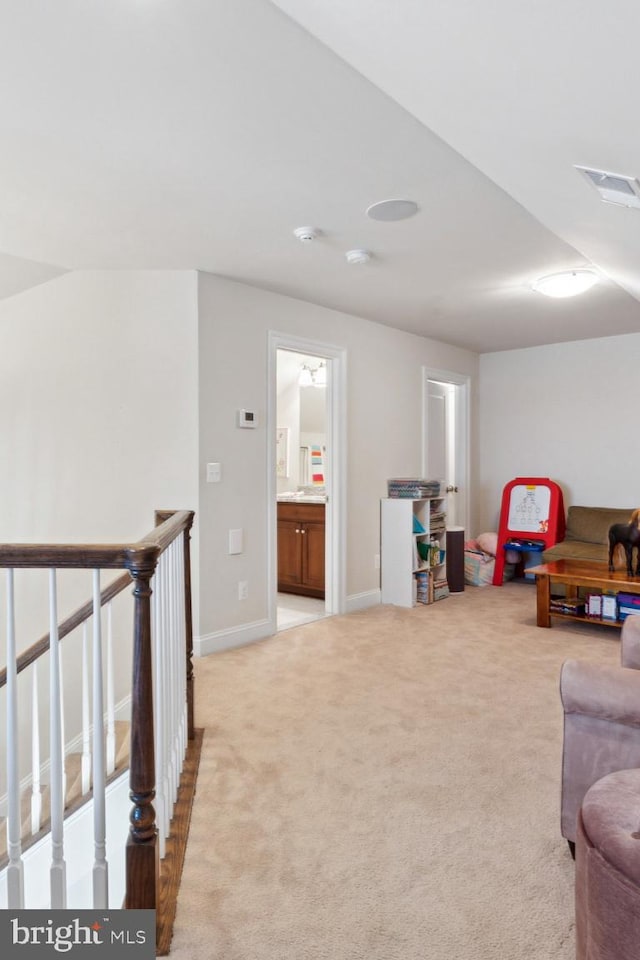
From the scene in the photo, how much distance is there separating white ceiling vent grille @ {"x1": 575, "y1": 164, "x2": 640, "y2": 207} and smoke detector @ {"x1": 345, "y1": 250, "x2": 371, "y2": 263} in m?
1.46

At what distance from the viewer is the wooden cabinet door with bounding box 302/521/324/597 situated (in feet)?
16.7

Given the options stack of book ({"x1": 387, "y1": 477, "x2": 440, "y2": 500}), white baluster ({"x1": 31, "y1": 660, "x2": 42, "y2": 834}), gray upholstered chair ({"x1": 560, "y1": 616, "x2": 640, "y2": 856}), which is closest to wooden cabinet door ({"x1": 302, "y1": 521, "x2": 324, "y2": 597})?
stack of book ({"x1": 387, "y1": 477, "x2": 440, "y2": 500})

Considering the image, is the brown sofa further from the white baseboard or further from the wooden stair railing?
the wooden stair railing

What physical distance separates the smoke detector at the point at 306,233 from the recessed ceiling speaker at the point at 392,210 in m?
0.33

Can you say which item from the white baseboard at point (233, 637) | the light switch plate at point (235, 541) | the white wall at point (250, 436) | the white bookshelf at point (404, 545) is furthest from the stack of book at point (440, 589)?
the light switch plate at point (235, 541)

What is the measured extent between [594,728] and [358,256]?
2.65m

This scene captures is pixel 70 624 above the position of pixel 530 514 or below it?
below

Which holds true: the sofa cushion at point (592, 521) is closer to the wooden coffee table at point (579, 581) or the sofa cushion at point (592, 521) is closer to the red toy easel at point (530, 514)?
the red toy easel at point (530, 514)

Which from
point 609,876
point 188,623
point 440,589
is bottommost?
point 440,589

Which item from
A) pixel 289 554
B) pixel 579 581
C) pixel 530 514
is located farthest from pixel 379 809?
pixel 530 514

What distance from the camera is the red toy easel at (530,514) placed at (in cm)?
566

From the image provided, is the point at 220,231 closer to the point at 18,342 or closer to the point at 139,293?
the point at 139,293

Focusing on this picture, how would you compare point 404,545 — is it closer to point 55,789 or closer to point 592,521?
point 592,521

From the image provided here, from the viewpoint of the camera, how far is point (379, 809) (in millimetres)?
2004
